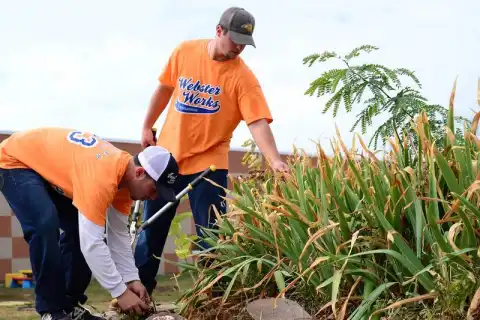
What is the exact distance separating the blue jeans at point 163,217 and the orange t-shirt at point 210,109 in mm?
82

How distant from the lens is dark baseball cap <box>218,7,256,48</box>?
3992 millimetres

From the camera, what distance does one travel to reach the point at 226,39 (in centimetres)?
403

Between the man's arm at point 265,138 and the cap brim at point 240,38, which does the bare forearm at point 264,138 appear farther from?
the cap brim at point 240,38

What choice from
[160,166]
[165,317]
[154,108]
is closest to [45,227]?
[160,166]

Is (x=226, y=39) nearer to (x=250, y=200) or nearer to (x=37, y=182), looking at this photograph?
(x=250, y=200)

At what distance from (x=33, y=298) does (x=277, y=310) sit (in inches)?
139

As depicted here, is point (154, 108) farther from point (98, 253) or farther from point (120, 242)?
point (98, 253)

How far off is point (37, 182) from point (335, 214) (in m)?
1.51

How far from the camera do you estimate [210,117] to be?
407 cm

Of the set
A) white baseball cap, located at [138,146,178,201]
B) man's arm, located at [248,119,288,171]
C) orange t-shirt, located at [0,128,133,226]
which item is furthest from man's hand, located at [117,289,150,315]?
man's arm, located at [248,119,288,171]

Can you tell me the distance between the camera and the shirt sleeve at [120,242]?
3.66 m

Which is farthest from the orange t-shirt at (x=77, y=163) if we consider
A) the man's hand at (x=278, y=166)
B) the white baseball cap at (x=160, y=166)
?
the man's hand at (x=278, y=166)

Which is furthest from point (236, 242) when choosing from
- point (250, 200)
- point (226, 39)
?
point (226, 39)

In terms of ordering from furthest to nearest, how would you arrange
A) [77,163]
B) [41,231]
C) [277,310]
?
[41,231] → [77,163] → [277,310]
